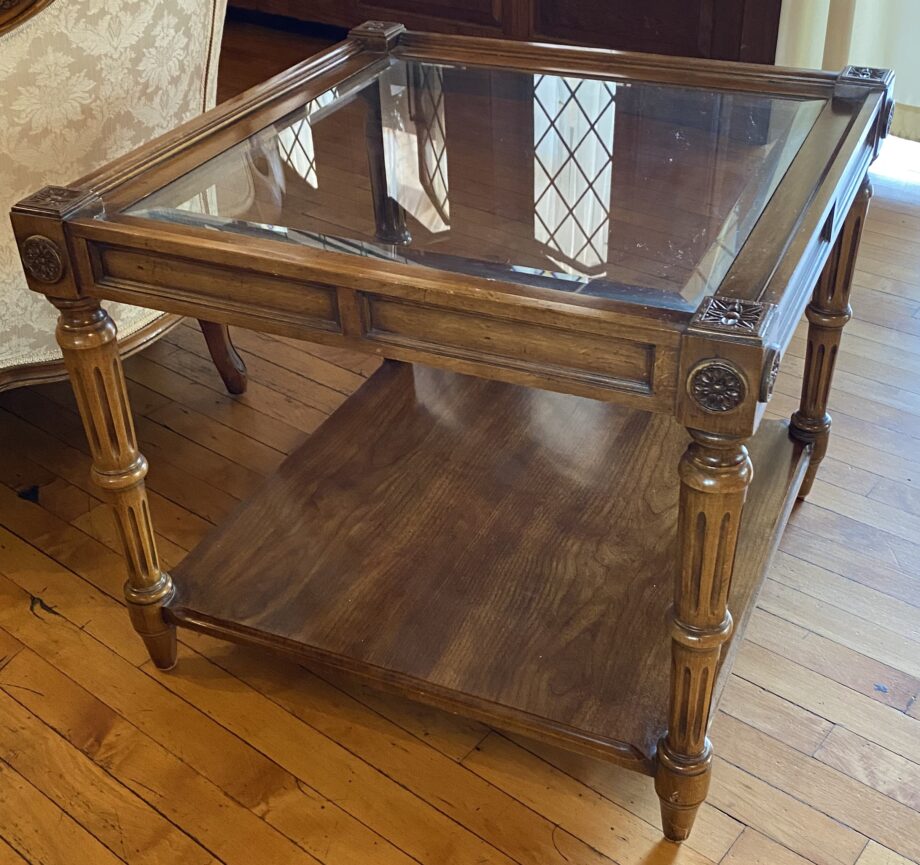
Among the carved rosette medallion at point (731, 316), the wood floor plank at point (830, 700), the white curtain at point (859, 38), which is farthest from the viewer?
the white curtain at point (859, 38)

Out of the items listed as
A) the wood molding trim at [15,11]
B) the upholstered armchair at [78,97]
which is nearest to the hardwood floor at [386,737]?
the upholstered armchair at [78,97]

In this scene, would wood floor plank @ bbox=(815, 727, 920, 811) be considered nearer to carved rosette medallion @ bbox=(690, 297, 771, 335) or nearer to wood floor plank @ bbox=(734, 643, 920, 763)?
wood floor plank @ bbox=(734, 643, 920, 763)

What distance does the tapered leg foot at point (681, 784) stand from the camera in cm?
107

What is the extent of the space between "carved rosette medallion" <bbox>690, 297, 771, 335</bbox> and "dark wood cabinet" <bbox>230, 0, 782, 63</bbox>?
1873mm

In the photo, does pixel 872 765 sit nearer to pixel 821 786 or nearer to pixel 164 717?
pixel 821 786

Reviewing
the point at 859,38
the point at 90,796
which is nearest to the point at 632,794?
the point at 90,796

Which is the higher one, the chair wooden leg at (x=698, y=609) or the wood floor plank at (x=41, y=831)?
the chair wooden leg at (x=698, y=609)

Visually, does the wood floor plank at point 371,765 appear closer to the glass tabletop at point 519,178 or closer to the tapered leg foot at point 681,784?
the tapered leg foot at point 681,784

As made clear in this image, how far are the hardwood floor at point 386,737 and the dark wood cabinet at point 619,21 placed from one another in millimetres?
1215

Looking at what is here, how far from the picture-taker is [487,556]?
1357 millimetres

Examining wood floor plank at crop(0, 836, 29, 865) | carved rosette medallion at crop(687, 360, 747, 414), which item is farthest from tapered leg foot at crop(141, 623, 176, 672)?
carved rosette medallion at crop(687, 360, 747, 414)

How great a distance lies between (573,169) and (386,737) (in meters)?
0.65

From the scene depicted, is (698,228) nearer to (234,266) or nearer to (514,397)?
(234,266)

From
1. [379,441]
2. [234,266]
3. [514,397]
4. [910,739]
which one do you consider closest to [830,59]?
[514,397]
